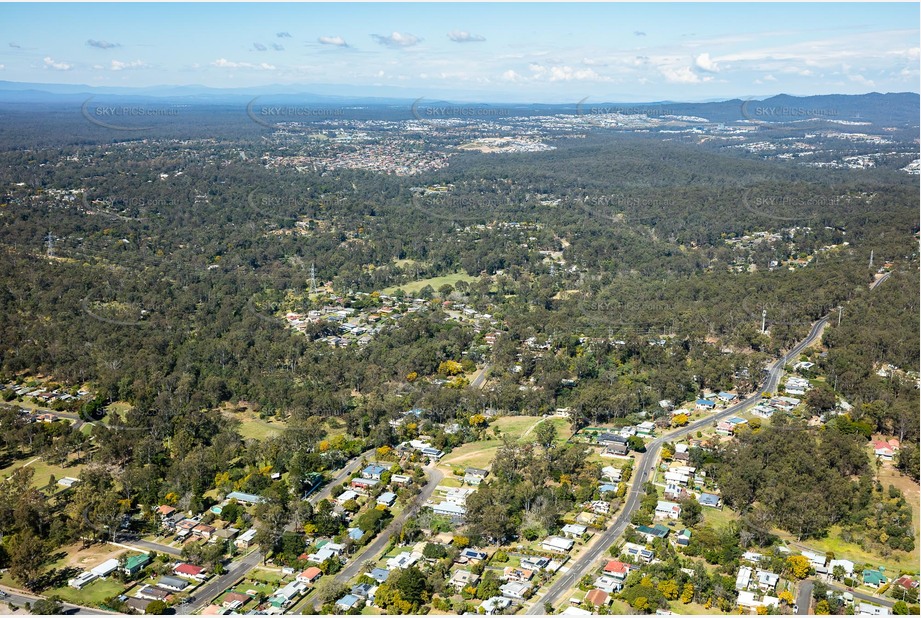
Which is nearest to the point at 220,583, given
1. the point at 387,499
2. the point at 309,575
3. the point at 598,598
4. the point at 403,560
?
the point at 309,575

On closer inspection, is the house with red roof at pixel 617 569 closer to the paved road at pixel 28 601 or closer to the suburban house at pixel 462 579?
the suburban house at pixel 462 579

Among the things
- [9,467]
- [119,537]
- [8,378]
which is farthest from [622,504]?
[8,378]

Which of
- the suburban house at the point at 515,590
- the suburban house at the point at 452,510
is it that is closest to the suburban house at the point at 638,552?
the suburban house at the point at 515,590

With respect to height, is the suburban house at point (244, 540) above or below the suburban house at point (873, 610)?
below

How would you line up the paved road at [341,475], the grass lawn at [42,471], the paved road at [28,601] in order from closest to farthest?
the paved road at [28,601]
the paved road at [341,475]
the grass lawn at [42,471]

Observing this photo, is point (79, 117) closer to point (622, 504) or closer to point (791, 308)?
point (791, 308)

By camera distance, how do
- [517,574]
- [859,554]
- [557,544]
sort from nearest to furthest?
1. [517,574]
2. [557,544]
3. [859,554]

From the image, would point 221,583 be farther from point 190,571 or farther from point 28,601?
point 28,601
